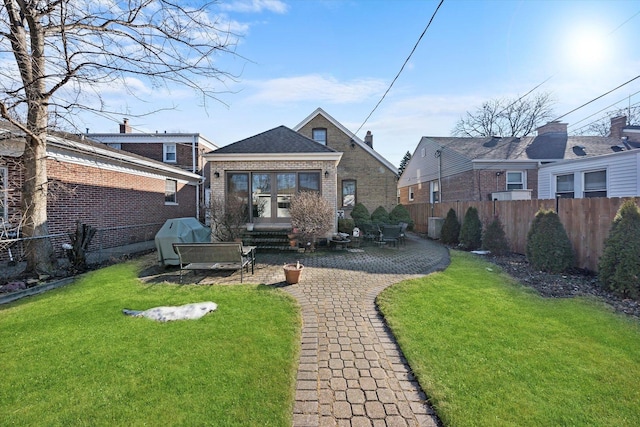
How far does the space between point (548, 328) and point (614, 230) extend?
344 cm

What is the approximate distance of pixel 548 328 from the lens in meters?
4.18

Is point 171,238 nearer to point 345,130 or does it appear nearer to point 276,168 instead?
point 276,168

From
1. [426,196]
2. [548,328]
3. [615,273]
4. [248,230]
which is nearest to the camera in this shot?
[548,328]

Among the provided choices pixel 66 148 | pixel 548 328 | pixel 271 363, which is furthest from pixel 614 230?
pixel 66 148

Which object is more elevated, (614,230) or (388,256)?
(614,230)

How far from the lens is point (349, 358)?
3.52 meters

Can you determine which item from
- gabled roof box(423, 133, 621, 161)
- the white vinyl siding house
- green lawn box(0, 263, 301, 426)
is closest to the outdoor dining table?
green lawn box(0, 263, 301, 426)

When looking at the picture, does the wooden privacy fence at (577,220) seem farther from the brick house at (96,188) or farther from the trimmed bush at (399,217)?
the brick house at (96,188)

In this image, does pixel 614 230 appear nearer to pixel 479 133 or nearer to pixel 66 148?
pixel 66 148

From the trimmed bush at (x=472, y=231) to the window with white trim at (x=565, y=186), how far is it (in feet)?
25.4

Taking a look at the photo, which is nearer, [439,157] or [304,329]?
[304,329]

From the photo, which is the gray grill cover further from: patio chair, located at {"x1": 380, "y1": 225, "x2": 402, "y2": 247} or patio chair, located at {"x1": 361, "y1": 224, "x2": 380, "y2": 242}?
patio chair, located at {"x1": 361, "y1": 224, "x2": 380, "y2": 242}

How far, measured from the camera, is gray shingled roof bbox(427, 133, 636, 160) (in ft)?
58.2

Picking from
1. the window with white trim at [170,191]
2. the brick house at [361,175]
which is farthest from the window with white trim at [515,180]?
the window with white trim at [170,191]
